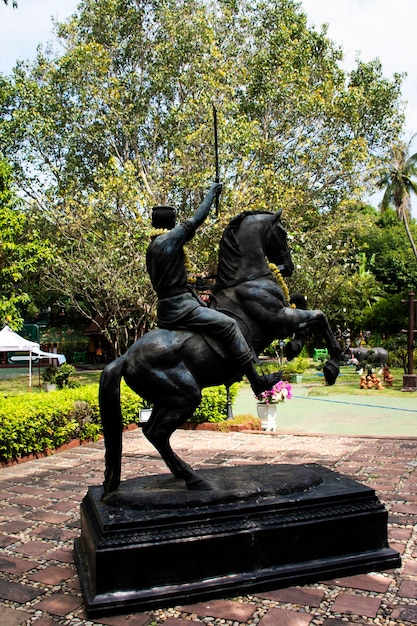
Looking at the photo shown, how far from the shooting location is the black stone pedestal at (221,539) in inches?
147

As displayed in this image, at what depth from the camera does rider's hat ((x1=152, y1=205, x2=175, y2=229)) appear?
14.9 ft

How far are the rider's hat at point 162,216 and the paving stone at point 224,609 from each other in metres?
2.82

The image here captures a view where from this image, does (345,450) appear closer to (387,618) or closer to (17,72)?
(387,618)

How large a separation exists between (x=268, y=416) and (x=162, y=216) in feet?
21.3

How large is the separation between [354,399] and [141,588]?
1197 centimetres

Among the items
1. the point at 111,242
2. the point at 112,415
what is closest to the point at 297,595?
the point at 112,415

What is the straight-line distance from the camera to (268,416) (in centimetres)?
1028

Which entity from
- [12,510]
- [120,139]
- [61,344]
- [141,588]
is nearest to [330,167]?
[120,139]

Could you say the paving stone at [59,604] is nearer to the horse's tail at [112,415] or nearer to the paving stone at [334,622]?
the horse's tail at [112,415]

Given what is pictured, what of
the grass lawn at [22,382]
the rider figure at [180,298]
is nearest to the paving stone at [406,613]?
the rider figure at [180,298]

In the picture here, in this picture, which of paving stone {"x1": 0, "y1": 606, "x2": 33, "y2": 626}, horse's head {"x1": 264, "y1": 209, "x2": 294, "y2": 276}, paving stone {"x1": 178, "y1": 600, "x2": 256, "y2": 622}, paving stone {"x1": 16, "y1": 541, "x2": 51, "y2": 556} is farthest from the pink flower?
paving stone {"x1": 0, "y1": 606, "x2": 33, "y2": 626}

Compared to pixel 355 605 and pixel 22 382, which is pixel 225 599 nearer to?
pixel 355 605

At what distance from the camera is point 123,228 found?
16.0 meters

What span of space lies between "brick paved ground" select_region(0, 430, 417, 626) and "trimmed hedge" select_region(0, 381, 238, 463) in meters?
0.26
